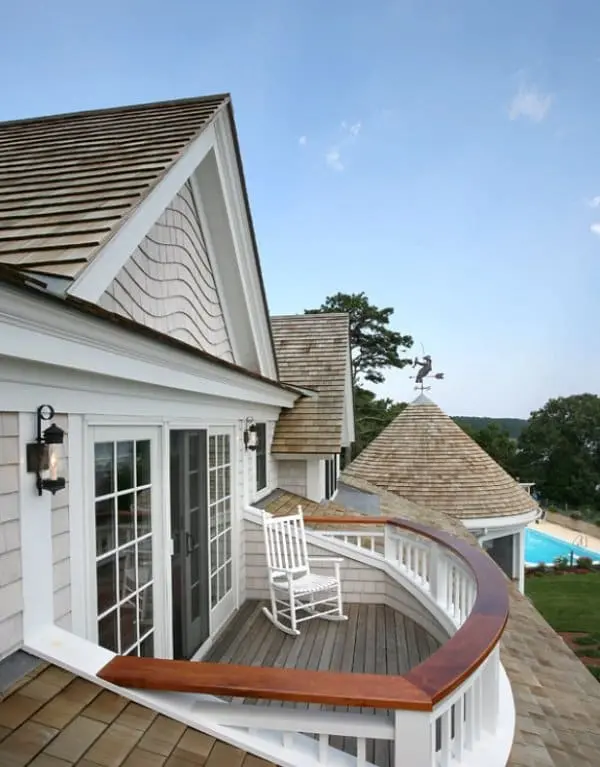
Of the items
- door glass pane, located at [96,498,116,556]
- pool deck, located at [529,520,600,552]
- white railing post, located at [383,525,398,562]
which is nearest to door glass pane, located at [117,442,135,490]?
door glass pane, located at [96,498,116,556]

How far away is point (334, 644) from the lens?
190 inches

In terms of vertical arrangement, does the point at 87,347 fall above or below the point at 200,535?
above

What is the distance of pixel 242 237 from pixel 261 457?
342 centimetres

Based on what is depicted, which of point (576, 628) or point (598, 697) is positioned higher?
point (598, 697)

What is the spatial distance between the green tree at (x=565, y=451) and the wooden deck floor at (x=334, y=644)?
41488 mm

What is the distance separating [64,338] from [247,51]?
39.8 ft

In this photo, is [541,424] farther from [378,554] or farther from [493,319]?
[378,554]

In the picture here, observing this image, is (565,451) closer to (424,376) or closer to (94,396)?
(424,376)

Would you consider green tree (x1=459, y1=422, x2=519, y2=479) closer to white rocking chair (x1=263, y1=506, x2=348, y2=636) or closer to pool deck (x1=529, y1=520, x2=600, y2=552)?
pool deck (x1=529, y1=520, x2=600, y2=552)

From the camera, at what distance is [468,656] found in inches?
86.3

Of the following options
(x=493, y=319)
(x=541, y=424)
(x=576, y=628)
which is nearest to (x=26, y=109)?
(x=493, y=319)

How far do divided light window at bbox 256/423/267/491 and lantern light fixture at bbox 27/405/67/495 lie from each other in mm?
4938

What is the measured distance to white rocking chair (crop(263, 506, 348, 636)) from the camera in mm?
5176

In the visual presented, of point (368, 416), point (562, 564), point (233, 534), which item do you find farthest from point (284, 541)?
point (562, 564)
